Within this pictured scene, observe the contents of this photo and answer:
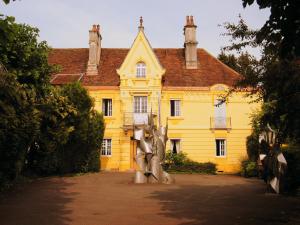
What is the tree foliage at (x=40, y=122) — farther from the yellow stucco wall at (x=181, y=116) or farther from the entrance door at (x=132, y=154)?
the entrance door at (x=132, y=154)

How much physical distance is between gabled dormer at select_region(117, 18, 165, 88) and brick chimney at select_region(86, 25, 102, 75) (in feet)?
9.64

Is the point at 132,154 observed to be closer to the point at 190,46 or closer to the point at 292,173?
the point at 190,46

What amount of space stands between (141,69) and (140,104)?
2918mm

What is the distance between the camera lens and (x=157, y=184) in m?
18.6

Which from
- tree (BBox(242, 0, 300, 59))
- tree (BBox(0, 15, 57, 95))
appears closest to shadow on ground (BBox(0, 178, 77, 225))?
tree (BBox(0, 15, 57, 95))

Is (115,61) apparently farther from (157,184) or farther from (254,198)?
(254,198)

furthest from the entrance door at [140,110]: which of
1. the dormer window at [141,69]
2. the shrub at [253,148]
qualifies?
the shrub at [253,148]

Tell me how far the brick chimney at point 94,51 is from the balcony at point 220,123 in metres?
10.7

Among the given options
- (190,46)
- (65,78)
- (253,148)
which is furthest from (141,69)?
(253,148)

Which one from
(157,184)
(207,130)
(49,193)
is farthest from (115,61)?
(49,193)

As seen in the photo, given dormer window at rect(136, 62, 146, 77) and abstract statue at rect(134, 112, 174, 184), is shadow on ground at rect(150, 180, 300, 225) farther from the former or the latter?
dormer window at rect(136, 62, 146, 77)

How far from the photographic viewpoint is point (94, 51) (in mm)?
33406

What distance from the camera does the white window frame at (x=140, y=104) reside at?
3116 cm

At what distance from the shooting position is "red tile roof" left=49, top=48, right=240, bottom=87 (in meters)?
32.0
